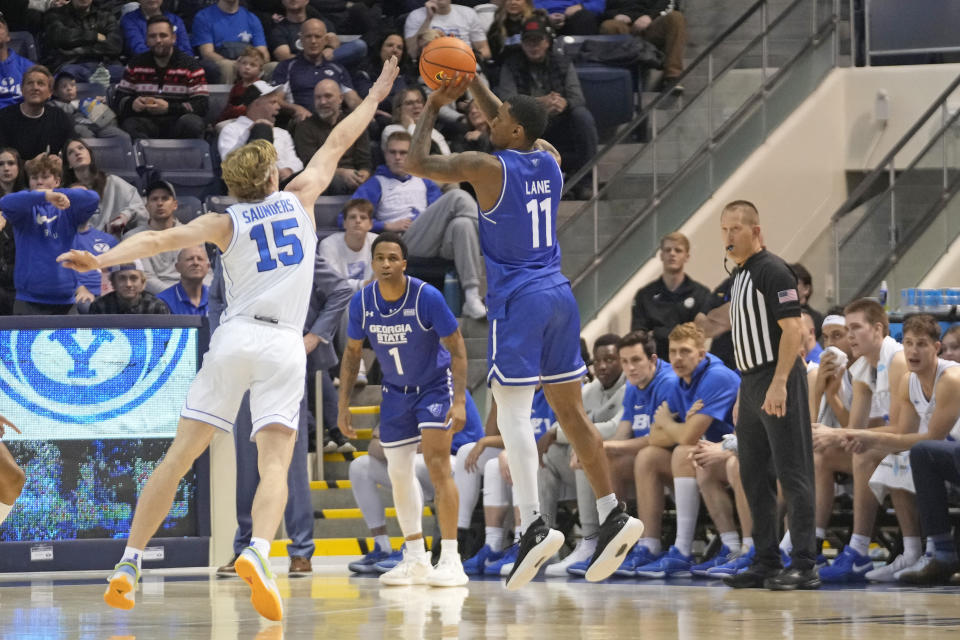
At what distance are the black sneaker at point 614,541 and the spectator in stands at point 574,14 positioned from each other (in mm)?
9376

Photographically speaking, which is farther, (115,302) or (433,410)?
(115,302)

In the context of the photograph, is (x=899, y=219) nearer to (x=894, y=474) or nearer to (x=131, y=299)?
(x=894, y=474)

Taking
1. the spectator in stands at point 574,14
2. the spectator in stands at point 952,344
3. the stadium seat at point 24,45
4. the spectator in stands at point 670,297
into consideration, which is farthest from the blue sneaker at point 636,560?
the stadium seat at point 24,45

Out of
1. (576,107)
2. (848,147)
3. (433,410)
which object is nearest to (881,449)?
(433,410)

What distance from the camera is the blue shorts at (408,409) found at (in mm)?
9109

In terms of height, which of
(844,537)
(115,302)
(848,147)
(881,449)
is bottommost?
(844,537)

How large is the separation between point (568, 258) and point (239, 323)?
21.1 feet

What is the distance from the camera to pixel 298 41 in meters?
15.2

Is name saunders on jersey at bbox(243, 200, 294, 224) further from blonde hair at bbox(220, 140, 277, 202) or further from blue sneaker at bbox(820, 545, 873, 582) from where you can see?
blue sneaker at bbox(820, 545, 873, 582)

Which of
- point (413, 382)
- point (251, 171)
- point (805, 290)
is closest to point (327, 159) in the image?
point (251, 171)

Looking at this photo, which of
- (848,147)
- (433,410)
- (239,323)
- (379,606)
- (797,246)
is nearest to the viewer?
(239,323)

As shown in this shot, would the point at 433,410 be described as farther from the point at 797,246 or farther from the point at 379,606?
the point at 797,246

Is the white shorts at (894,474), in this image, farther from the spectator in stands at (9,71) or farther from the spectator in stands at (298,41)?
the spectator in stands at (9,71)

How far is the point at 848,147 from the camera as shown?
51.2ft
